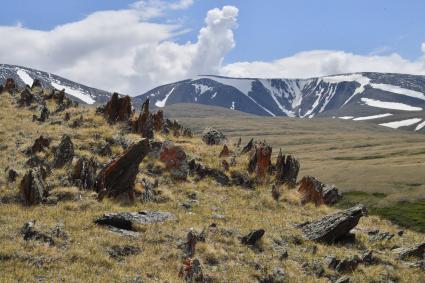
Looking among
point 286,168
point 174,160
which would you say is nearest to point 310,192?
point 286,168

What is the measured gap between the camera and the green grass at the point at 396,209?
94.5 m

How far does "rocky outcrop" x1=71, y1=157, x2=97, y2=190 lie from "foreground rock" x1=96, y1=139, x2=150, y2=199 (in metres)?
0.40

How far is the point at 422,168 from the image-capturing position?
14375 cm

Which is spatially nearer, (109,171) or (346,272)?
(346,272)

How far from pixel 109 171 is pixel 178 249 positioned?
7.97m

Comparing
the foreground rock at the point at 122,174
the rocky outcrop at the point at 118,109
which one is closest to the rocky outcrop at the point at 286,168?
the foreground rock at the point at 122,174

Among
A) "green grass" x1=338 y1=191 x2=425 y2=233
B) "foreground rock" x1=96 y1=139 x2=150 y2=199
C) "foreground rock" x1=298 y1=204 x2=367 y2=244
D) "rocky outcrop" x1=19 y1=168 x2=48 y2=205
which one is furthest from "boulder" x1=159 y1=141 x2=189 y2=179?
"green grass" x1=338 y1=191 x2=425 y2=233

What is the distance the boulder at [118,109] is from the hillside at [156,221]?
855 mm

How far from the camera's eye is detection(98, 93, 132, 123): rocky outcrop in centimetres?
3834

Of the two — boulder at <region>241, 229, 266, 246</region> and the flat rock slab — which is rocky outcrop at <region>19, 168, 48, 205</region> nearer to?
the flat rock slab

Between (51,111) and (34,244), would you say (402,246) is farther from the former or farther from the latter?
(51,111)

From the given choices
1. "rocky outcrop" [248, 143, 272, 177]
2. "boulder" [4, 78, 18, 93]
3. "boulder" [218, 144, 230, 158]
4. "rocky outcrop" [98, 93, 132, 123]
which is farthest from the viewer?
"boulder" [4, 78, 18, 93]

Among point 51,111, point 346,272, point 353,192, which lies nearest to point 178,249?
point 346,272

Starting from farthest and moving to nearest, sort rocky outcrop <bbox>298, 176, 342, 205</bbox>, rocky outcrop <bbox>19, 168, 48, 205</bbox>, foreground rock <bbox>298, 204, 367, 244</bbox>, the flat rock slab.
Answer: rocky outcrop <bbox>298, 176, 342, 205</bbox> < foreground rock <bbox>298, 204, 367, 244</bbox> < rocky outcrop <bbox>19, 168, 48, 205</bbox> < the flat rock slab
